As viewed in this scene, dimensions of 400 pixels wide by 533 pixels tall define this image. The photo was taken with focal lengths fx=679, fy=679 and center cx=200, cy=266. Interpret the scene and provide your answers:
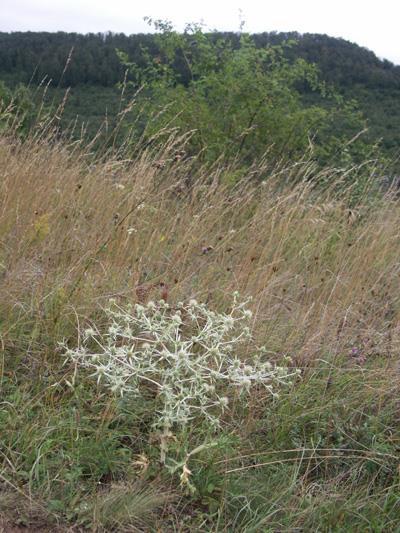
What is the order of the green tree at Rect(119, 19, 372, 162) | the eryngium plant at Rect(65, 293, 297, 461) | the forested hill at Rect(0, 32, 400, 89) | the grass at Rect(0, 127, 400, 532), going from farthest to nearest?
the forested hill at Rect(0, 32, 400, 89) → the green tree at Rect(119, 19, 372, 162) → the eryngium plant at Rect(65, 293, 297, 461) → the grass at Rect(0, 127, 400, 532)

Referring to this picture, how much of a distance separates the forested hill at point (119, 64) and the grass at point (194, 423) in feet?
11.0

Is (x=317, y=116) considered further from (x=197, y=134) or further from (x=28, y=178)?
(x=28, y=178)

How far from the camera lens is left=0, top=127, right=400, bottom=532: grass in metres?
2.20

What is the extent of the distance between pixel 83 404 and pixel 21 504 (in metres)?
0.49

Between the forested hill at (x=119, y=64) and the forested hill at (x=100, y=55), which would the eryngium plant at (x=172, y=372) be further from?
the forested hill at (x=100, y=55)

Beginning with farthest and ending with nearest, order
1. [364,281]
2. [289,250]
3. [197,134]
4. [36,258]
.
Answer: [197,134], [289,250], [364,281], [36,258]

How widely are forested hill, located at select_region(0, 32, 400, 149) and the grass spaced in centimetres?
334

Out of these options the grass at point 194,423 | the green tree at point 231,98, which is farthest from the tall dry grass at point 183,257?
the green tree at point 231,98

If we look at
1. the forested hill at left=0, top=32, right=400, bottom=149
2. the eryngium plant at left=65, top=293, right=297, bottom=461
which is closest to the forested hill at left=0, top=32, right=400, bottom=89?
the forested hill at left=0, top=32, right=400, bottom=149

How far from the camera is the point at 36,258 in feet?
10.9

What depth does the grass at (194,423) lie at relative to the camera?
86.6 inches

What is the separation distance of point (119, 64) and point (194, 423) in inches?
479

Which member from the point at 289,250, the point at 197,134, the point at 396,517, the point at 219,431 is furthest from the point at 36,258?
the point at 197,134

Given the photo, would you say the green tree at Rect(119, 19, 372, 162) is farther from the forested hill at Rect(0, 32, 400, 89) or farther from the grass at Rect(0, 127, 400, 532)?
the grass at Rect(0, 127, 400, 532)
